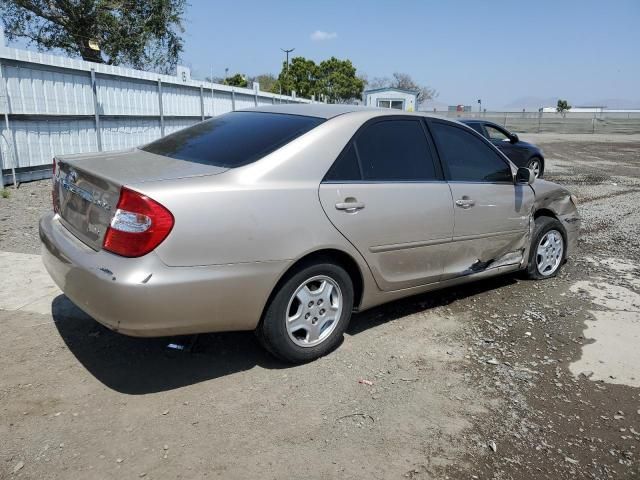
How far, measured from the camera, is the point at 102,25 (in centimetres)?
2112

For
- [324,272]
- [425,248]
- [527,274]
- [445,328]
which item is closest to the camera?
[324,272]

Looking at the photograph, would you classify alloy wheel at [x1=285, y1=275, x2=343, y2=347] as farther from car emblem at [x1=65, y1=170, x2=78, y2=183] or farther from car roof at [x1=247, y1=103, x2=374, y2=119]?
car emblem at [x1=65, y1=170, x2=78, y2=183]

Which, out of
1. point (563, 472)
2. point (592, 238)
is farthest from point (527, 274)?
point (563, 472)

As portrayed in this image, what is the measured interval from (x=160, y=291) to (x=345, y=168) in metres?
1.46

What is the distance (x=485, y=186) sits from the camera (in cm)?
445

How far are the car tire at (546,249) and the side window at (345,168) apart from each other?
2379 mm

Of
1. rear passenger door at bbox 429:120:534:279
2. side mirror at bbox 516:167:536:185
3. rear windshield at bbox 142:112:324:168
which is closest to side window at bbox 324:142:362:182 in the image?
rear windshield at bbox 142:112:324:168

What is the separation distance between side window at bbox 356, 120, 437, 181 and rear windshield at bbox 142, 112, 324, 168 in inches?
15.5

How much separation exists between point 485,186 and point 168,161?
258 centimetres

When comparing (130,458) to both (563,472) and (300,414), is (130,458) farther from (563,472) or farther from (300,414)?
(563,472)

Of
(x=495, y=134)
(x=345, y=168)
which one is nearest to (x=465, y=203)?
(x=345, y=168)

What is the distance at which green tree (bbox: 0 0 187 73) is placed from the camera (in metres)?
20.4

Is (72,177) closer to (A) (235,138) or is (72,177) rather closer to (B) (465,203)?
(A) (235,138)

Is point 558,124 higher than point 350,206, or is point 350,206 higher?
point 558,124
